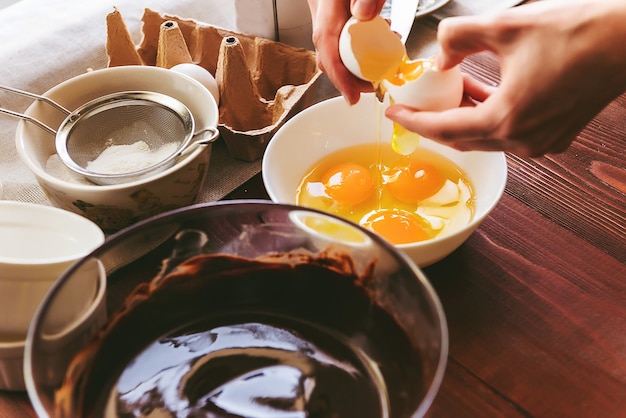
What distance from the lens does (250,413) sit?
25.8 inches

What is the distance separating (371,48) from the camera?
3.08 feet

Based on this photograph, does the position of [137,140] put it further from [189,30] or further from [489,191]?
[489,191]

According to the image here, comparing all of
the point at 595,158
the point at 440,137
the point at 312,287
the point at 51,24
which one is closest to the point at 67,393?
the point at 312,287

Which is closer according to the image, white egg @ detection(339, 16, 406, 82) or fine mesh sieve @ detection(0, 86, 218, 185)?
white egg @ detection(339, 16, 406, 82)

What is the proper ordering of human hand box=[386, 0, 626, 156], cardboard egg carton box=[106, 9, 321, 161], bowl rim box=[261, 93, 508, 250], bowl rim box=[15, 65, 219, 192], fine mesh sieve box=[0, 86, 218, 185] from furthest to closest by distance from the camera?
cardboard egg carton box=[106, 9, 321, 161] → fine mesh sieve box=[0, 86, 218, 185] → bowl rim box=[15, 65, 219, 192] → bowl rim box=[261, 93, 508, 250] → human hand box=[386, 0, 626, 156]

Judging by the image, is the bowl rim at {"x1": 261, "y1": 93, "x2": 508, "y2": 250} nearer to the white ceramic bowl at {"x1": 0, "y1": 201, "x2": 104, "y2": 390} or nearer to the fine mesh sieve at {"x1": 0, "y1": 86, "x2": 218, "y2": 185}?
the fine mesh sieve at {"x1": 0, "y1": 86, "x2": 218, "y2": 185}

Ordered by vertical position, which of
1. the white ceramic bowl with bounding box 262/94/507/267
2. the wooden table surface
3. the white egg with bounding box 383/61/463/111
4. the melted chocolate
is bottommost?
the wooden table surface

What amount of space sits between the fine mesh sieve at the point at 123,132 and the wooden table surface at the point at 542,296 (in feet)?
0.50

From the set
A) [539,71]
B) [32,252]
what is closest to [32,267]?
[32,252]

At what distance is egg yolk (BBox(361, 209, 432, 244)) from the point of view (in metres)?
0.98

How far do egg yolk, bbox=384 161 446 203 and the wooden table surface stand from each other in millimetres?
115

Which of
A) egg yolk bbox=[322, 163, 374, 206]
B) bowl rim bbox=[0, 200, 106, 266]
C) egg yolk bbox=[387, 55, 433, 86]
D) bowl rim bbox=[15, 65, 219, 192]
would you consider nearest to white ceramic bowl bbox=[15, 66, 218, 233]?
bowl rim bbox=[15, 65, 219, 192]

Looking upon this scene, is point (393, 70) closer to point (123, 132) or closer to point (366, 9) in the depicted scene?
point (366, 9)

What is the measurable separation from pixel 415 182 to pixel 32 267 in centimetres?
60
